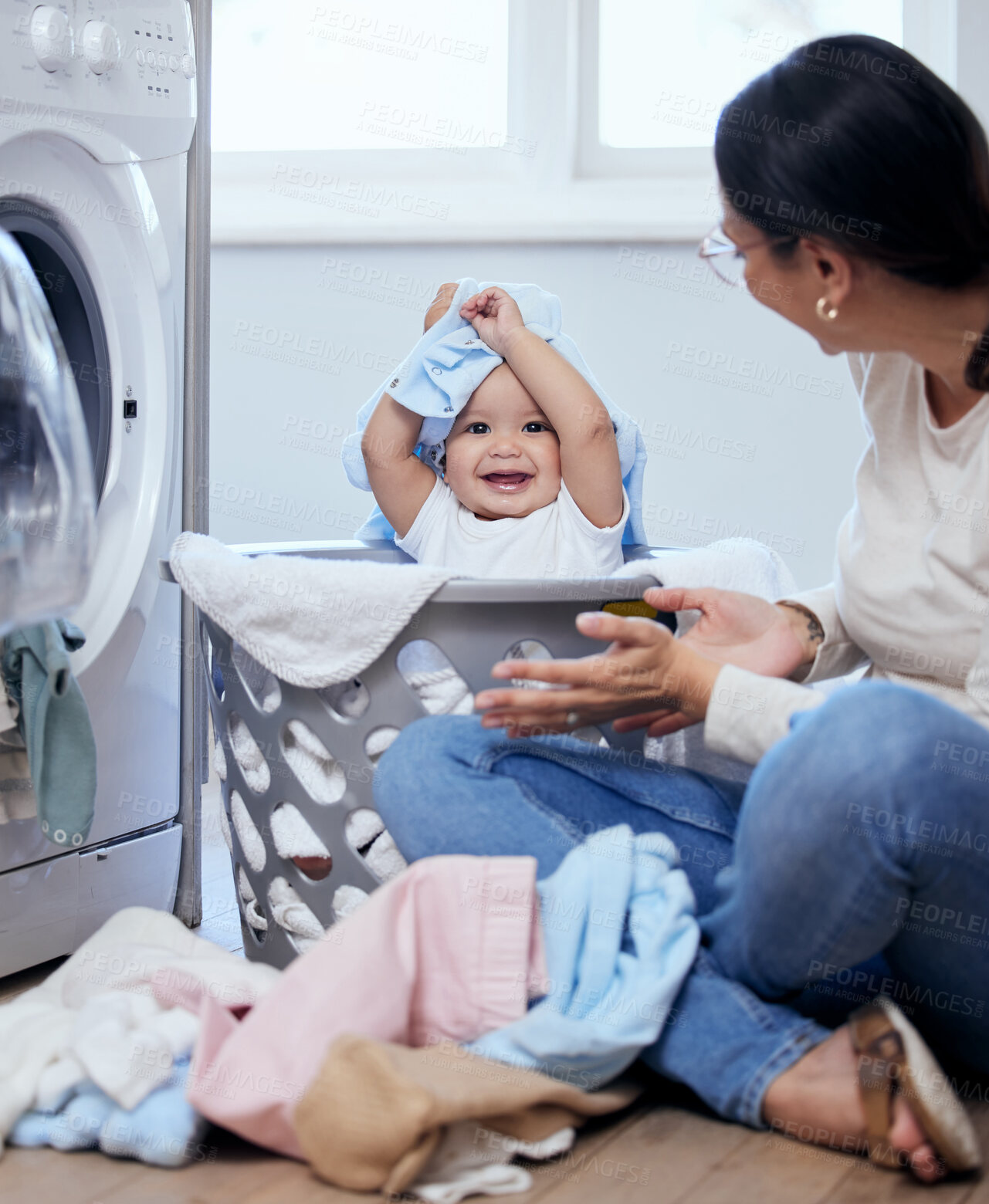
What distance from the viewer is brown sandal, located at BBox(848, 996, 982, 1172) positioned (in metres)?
0.63

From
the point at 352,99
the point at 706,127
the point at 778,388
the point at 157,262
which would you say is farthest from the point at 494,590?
the point at 352,99

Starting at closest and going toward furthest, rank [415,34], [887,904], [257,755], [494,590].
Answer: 1. [887,904]
2. [494,590]
3. [257,755]
4. [415,34]

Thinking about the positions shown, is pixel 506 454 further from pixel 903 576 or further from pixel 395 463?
pixel 903 576

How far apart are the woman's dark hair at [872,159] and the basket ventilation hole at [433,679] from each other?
381 mm

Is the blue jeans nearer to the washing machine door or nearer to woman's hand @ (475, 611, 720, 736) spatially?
woman's hand @ (475, 611, 720, 736)

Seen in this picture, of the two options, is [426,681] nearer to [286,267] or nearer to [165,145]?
[165,145]

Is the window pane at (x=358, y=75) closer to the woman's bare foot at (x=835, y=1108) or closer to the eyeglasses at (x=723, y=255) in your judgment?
the eyeglasses at (x=723, y=255)

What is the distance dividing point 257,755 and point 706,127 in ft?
3.92

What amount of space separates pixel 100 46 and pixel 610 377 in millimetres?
884

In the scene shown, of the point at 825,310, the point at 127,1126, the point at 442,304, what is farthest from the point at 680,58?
the point at 127,1126

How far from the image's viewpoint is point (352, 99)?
183 cm

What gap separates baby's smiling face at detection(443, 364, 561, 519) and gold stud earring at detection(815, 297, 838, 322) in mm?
471

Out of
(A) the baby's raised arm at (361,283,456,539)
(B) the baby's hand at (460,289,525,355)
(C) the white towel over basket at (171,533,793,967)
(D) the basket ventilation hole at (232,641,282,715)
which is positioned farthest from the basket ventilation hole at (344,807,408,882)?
(B) the baby's hand at (460,289,525,355)

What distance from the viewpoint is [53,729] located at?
982 millimetres
